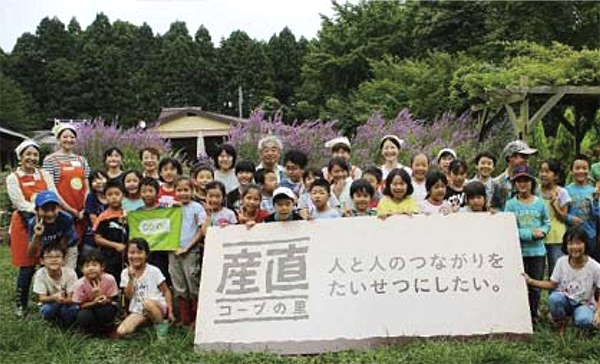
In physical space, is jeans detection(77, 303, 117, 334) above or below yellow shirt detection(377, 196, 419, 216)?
below

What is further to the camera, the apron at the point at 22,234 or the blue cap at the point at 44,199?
the apron at the point at 22,234

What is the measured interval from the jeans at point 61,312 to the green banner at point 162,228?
64 cm

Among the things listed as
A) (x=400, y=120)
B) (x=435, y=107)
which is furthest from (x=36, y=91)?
(x=400, y=120)

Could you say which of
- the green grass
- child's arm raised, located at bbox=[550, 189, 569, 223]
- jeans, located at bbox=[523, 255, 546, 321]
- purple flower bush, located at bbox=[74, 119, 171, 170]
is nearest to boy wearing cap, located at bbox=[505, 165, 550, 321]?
jeans, located at bbox=[523, 255, 546, 321]

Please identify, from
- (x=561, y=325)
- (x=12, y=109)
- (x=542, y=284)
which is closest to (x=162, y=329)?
(x=542, y=284)

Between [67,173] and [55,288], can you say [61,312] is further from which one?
[67,173]

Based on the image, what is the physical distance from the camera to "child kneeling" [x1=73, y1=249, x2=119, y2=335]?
434 cm

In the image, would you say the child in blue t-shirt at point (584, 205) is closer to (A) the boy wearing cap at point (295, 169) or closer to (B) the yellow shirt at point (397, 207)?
(B) the yellow shirt at point (397, 207)

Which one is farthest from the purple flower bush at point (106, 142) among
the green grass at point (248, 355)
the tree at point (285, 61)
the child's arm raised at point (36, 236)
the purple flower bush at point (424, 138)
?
the tree at point (285, 61)

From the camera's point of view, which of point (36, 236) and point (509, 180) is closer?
point (36, 236)

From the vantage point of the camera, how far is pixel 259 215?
4520 millimetres

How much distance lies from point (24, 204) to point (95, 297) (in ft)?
3.40

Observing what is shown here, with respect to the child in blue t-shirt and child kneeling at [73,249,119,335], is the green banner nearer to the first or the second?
child kneeling at [73,249,119,335]

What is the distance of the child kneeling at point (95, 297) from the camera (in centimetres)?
434
